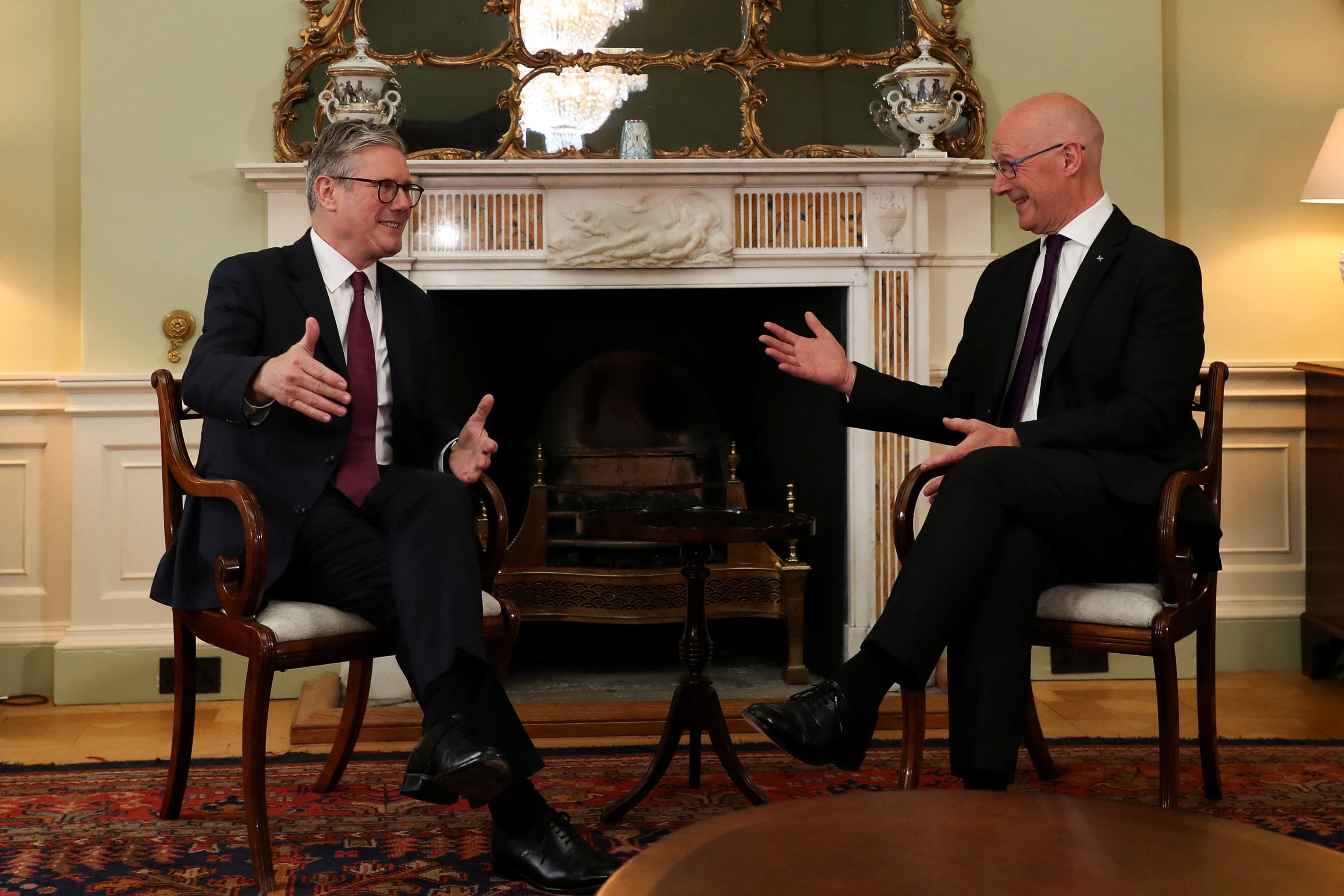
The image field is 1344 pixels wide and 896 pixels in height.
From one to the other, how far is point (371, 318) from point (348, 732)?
0.89 metres

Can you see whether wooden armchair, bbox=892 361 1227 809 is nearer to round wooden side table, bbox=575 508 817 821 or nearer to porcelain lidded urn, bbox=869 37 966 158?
round wooden side table, bbox=575 508 817 821

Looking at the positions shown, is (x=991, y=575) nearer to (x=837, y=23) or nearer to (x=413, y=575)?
(x=413, y=575)

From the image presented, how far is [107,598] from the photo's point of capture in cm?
337

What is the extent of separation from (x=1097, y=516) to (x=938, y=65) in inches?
66.7

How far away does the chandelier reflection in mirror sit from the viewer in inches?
134

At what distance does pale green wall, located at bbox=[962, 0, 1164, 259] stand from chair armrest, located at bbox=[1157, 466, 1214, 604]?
65.6 inches

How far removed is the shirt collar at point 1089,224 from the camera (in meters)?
2.41

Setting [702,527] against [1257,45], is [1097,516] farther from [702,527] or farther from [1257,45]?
[1257,45]

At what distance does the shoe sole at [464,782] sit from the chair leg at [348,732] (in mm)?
761

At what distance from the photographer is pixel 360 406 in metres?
2.32

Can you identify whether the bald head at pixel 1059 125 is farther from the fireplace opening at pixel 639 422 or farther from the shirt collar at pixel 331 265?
the shirt collar at pixel 331 265

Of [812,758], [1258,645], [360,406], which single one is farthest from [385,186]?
[1258,645]

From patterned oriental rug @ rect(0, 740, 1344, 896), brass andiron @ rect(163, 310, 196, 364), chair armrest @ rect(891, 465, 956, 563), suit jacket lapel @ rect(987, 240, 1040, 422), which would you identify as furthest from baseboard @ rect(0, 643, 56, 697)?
suit jacket lapel @ rect(987, 240, 1040, 422)

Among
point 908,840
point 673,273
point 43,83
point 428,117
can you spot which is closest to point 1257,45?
point 673,273
